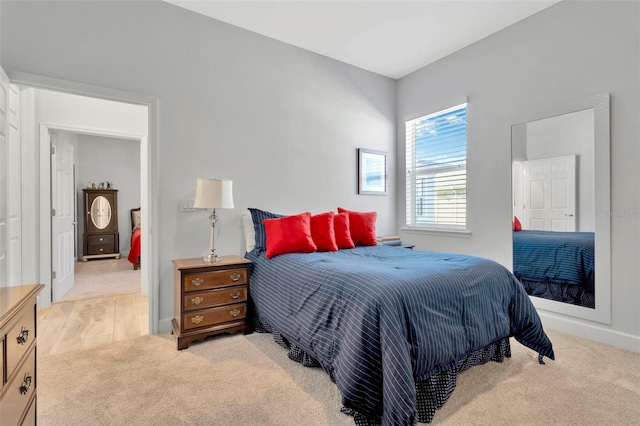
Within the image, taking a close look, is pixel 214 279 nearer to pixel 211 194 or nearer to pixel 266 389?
pixel 211 194

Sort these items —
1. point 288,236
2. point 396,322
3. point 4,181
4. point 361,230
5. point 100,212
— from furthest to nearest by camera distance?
point 100,212, point 361,230, point 288,236, point 4,181, point 396,322

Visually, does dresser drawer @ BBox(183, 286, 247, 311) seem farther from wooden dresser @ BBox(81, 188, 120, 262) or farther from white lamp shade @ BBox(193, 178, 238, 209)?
wooden dresser @ BBox(81, 188, 120, 262)

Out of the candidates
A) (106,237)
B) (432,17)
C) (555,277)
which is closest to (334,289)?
(555,277)

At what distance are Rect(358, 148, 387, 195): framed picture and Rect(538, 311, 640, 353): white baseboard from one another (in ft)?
7.10

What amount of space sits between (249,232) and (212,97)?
131 cm

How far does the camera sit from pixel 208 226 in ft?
9.78

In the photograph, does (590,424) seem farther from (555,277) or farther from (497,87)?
(497,87)

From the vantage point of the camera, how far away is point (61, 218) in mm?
3852

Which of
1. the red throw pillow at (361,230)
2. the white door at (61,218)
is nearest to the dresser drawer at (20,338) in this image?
the red throw pillow at (361,230)

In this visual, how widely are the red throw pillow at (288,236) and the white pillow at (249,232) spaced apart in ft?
0.83

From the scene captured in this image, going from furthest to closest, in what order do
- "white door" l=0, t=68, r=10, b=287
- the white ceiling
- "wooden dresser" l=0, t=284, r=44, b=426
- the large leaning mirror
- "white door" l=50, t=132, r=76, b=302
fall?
"white door" l=50, t=132, r=76, b=302
the white ceiling
the large leaning mirror
"white door" l=0, t=68, r=10, b=287
"wooden dresser" l=0, t=284, r=44, b=426

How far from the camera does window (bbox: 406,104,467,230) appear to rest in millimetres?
3686

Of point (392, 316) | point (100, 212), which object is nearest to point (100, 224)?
point (100, 212)

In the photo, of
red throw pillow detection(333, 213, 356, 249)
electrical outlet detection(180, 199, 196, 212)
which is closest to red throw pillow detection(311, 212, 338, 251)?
red throw pillow detection(333, 213, 356, 249)
